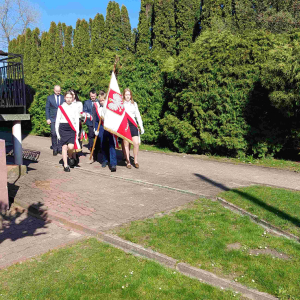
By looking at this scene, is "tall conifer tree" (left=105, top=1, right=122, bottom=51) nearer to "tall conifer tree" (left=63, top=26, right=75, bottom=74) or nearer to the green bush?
"tall conifer tree" (left=63, top=26, right=75, bottom=74)

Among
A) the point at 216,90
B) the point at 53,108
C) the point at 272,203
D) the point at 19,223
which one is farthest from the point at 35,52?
the point at 272,203

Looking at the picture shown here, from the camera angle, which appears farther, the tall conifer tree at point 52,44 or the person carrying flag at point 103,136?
the tall conifer tree at point 52,44

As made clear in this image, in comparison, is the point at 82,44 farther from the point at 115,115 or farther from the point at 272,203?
the point at 272,203

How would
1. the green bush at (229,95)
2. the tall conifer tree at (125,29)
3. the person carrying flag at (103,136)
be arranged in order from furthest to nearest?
1. the tall conifer tree at (125,29)
2. the green bush at (229,95)
3. the person carrying flag at (103,136)

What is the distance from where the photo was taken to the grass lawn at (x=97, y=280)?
10.9 feet

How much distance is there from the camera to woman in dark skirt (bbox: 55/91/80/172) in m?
8.77

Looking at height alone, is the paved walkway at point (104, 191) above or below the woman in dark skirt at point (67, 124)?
below

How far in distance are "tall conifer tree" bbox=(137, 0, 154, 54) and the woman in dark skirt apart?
818 inches

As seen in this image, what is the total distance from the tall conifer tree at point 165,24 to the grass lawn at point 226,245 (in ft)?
75.2

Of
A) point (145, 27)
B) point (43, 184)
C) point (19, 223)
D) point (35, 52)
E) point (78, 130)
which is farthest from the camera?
point (35, 52)

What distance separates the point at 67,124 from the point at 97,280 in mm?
5846

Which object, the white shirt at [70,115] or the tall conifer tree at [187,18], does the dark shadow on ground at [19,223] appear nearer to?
the white shirt at [70,115]

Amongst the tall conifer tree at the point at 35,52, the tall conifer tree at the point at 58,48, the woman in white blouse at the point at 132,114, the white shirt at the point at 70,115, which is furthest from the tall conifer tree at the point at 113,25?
the white shirt at the point at 70,115

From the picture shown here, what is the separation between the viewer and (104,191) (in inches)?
273
